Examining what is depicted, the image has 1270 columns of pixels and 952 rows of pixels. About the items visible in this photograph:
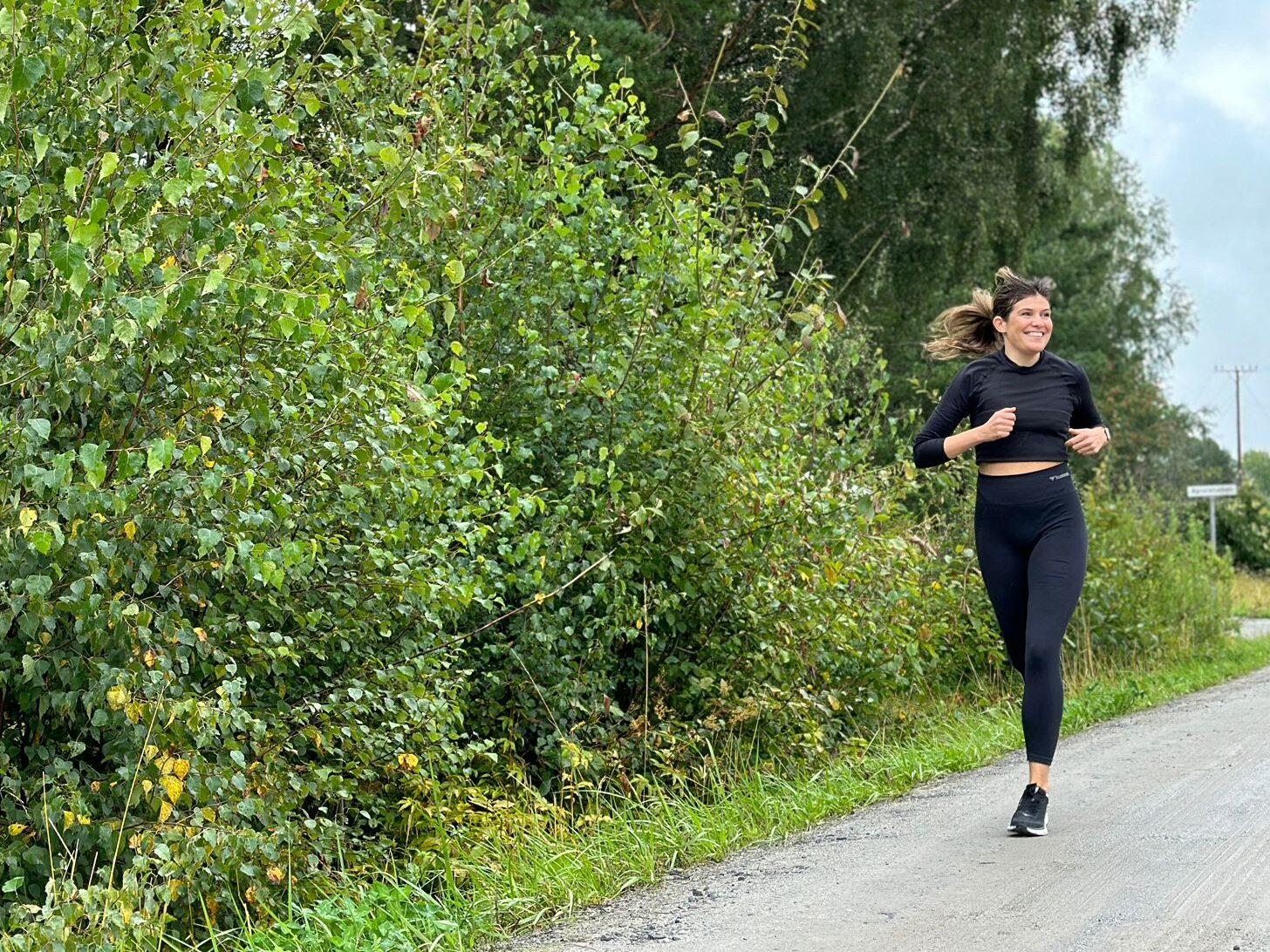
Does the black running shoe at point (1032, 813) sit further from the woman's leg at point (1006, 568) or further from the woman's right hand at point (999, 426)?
the woman's right hand at point (999, 426)

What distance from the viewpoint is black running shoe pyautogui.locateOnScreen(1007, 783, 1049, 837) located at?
5.64m

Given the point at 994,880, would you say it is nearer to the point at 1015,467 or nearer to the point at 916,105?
the point at 1015,467

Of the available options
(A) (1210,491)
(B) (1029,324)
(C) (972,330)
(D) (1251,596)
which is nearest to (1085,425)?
(B) (1029,324)

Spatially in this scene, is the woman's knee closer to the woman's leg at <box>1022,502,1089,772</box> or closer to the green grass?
the woman's leg at <box>1022,502,1089,772</box>

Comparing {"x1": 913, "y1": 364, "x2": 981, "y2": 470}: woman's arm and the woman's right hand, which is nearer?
the woman's right hand

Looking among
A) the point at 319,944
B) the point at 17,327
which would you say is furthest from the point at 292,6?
the point at 319,944

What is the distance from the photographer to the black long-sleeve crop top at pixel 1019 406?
607 cm

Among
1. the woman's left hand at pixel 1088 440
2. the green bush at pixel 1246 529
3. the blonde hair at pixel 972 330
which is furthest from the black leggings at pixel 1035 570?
the green bush at pixel 1246 529

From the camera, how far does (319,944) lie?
4.34m

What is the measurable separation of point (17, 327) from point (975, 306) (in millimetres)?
4083

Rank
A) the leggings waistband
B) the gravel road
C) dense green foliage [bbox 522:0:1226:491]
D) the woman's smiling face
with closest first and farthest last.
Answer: the gravel road
the leggings waistband
the woman's smiling face
dense green foliage [bbox 522:0:1226:491]

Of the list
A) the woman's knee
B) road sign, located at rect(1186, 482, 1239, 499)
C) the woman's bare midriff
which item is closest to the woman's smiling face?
the woman's bare midriff

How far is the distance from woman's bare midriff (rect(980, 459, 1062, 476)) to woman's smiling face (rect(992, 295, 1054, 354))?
1.57 ft

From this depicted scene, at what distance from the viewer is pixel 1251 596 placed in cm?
2734
